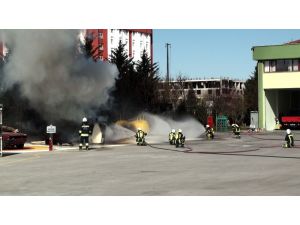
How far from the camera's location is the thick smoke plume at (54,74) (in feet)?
97.9

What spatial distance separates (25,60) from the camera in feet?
99.5

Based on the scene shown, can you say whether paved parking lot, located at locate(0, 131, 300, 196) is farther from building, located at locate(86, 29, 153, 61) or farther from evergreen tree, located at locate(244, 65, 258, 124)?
building, located at locate(86, 29, 153, 61)

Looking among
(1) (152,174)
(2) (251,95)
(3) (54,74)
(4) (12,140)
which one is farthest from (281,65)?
(1) (152,174)

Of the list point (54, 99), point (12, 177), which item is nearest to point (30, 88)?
point (54, 99)

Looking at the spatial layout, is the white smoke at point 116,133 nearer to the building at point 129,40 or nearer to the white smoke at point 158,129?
the white smoke at point 158,129

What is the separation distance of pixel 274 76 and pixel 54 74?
30437 mm

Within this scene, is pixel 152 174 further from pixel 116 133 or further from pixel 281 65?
pixel 281 65

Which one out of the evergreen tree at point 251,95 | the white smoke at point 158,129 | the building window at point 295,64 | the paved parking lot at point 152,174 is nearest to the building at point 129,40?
the evergreen tree at point 251,95

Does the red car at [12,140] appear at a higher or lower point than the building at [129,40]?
lower

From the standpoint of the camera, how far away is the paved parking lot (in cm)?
1170

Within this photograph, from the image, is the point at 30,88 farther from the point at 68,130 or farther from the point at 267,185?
the point at 267,185

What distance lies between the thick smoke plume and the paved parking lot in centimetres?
938

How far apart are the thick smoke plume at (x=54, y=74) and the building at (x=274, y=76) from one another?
26906mm

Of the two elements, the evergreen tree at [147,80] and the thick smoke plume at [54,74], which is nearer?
the thick smoke plume at [54,74]
